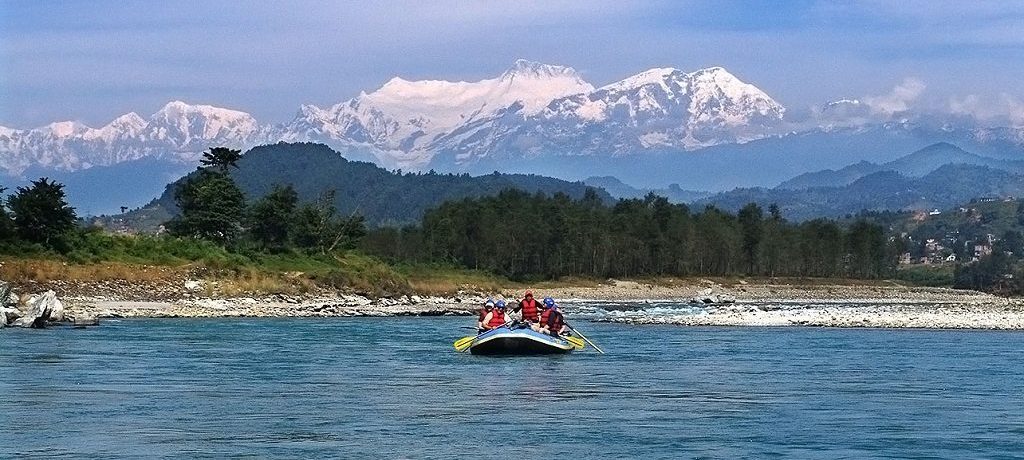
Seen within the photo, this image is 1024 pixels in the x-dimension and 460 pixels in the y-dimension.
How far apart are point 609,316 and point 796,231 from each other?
10133cm

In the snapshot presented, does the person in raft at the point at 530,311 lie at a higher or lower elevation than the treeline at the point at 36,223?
lower

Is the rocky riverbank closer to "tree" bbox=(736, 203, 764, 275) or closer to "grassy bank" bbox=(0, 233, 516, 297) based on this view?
"grassy bank" bbox=(0, 233, 516, 297)

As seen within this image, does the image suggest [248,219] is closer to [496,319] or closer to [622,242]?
[622,242]

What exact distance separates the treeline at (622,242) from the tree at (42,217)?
5649 centimetres

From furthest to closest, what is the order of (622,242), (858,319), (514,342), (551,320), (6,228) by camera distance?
(622,242)
(6,228)
(858,319)
(551,320)
(514,342)

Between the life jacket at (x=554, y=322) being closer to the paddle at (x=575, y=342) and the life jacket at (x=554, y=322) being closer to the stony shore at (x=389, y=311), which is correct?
the paddle at (x=575, y=342)

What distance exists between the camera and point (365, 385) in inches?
1462

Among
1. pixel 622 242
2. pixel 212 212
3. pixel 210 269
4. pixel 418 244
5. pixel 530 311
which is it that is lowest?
pixel 530 311

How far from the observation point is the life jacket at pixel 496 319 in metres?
50.7

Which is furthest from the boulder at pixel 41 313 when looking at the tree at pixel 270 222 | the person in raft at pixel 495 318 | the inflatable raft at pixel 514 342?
the tree at pixel 270 222

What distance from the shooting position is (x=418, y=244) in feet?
519

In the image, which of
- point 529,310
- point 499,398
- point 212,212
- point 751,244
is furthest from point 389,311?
point 751,244

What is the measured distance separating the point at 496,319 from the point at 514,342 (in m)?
2.71

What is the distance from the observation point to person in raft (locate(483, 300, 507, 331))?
50.7 meters
